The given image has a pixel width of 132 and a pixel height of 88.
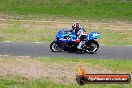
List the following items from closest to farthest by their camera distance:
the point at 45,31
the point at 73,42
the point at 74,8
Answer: the point at 73,42 → the point at 45,31 → the point at 74,8

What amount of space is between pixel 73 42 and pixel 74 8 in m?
26.7

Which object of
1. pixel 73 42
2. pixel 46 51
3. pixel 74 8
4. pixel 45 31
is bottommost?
pixel 74 8

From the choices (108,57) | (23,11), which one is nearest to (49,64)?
(108,57)

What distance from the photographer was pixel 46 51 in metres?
20.2

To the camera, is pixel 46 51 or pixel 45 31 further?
pixel 45 31

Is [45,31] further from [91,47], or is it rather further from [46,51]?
[91,47]

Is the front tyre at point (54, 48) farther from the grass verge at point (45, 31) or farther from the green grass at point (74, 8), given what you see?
the green grass at point (74, 8)

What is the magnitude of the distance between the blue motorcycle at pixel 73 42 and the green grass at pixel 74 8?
19.8 m

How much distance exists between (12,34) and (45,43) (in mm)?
4584

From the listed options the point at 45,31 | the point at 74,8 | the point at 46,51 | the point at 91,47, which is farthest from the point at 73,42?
the point at 74,8

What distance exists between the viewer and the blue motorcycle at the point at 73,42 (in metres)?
20.4

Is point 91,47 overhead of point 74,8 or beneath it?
overhead

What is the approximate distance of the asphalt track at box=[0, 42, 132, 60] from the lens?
19.1m

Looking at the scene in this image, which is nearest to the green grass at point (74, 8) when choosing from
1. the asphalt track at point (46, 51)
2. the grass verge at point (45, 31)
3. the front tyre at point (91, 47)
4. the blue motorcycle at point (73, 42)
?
the grass verge at point (45, 31)
